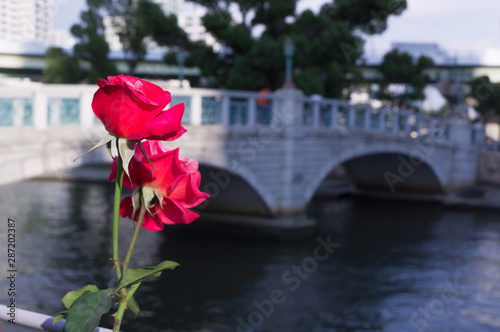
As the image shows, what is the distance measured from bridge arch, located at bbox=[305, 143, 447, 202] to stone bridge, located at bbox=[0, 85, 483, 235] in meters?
0.03

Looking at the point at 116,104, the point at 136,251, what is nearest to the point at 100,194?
the point at 136,251

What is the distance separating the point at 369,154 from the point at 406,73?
44.6ft

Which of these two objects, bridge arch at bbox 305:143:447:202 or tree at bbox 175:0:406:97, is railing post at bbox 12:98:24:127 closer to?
bridge arch at bbox 305:143:447:202

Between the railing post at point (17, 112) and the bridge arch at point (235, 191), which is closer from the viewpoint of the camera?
the railing post at point (17, 112)

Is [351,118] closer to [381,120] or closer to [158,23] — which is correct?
[381,120]

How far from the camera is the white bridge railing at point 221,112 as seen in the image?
8230 millimetres

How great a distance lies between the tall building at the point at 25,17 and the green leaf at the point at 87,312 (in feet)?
23.6

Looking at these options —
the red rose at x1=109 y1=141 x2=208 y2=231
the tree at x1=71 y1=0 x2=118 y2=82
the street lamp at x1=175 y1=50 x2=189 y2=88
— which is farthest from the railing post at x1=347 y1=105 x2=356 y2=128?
the red rose at x1=109 y1=141 x2=208 y2=231

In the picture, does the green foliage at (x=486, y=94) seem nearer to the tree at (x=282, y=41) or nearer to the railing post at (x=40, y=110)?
the tree at (x=282, y=41)

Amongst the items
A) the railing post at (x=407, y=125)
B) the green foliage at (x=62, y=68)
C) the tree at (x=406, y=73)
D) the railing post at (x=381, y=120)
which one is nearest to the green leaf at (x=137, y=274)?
the railing post at (x=381, y=120)

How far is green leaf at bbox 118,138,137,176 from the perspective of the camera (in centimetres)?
100

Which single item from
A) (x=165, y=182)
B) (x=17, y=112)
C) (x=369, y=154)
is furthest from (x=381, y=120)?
(x=165, y=182)

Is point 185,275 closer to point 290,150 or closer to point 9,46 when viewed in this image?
point 290,150

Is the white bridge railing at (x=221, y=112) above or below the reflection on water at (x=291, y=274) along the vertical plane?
above
